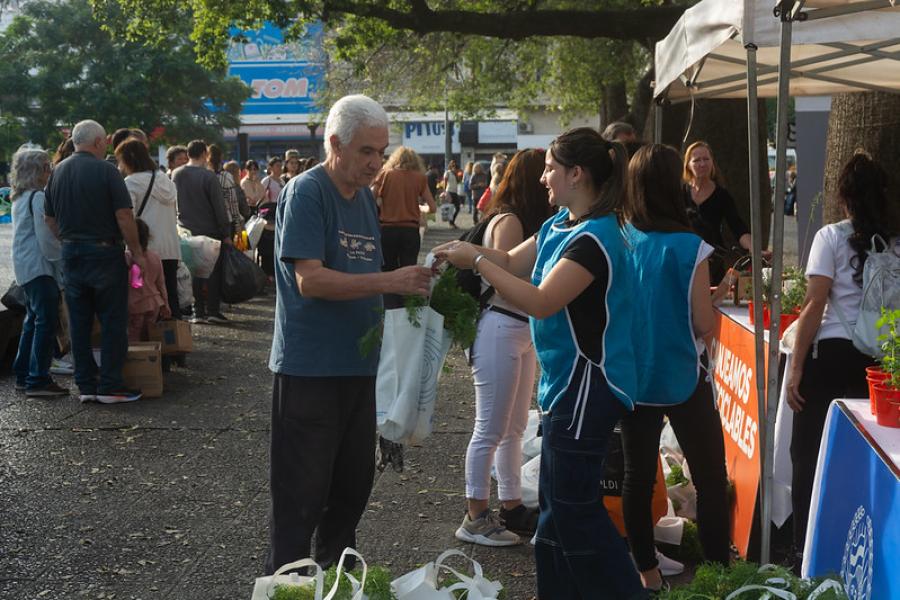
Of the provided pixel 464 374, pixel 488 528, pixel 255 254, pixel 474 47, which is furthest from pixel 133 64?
pixel 488 528

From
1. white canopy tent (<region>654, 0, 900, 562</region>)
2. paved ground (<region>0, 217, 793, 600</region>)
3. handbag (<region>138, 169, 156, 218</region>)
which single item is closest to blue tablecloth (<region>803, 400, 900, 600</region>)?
white canopy tent (<region>654, 0, 900, 562</region>)

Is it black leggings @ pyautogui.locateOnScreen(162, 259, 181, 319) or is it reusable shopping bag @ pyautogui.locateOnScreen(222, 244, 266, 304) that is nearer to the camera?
black leggings @ pyautogui.locateOnScreen(162, 259, 181, 319)

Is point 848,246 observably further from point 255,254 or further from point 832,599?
point 255,254

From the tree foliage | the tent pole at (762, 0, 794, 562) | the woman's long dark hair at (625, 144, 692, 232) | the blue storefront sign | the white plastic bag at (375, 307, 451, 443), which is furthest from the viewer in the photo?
the blue storefront sign

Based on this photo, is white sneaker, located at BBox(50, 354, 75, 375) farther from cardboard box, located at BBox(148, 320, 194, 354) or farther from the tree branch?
the tree branch

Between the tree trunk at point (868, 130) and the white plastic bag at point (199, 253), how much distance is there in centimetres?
624

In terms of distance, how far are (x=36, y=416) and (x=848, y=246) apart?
19.0ft

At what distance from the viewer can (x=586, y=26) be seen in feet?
49.6

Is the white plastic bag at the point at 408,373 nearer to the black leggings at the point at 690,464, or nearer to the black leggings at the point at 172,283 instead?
the black leggings at the point at 690,464

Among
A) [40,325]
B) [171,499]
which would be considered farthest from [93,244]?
[171,499]

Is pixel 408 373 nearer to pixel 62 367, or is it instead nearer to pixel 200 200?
pixel 62 367

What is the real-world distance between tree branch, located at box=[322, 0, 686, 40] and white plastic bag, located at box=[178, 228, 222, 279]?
5.57m

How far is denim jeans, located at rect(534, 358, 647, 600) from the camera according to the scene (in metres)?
3.59

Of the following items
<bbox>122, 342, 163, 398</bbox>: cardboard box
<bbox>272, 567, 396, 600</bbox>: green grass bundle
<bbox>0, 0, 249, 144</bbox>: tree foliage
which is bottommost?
<bbox>122, 342, 163, 398</bbox>: cardboard box
